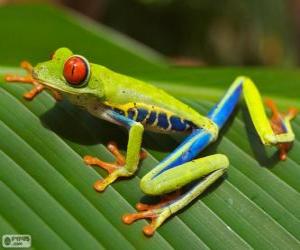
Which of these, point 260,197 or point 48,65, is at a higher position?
point 48,65

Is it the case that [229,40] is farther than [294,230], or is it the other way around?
[229,40]

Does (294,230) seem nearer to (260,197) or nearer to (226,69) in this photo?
(260,197)

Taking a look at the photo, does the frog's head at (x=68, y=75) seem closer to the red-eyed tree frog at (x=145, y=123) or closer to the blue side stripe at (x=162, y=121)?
the red-eyed tree frog at (x=145, y=123)

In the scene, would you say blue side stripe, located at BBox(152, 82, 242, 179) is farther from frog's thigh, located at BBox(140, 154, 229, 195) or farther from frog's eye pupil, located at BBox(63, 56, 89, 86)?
frog's eye pupil, located at BBox(63, 56, 89, 86)

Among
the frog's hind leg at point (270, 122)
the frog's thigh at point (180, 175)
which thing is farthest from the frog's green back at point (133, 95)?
the frog's hind leg at point (270, 122)

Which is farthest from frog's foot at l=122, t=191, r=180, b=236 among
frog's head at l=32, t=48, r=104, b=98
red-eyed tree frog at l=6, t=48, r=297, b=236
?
frog's head at l=32, t=48, r=104, b=98

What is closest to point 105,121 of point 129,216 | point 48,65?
point 48,65

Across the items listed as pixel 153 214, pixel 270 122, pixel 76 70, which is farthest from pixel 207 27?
pixel 153 214
